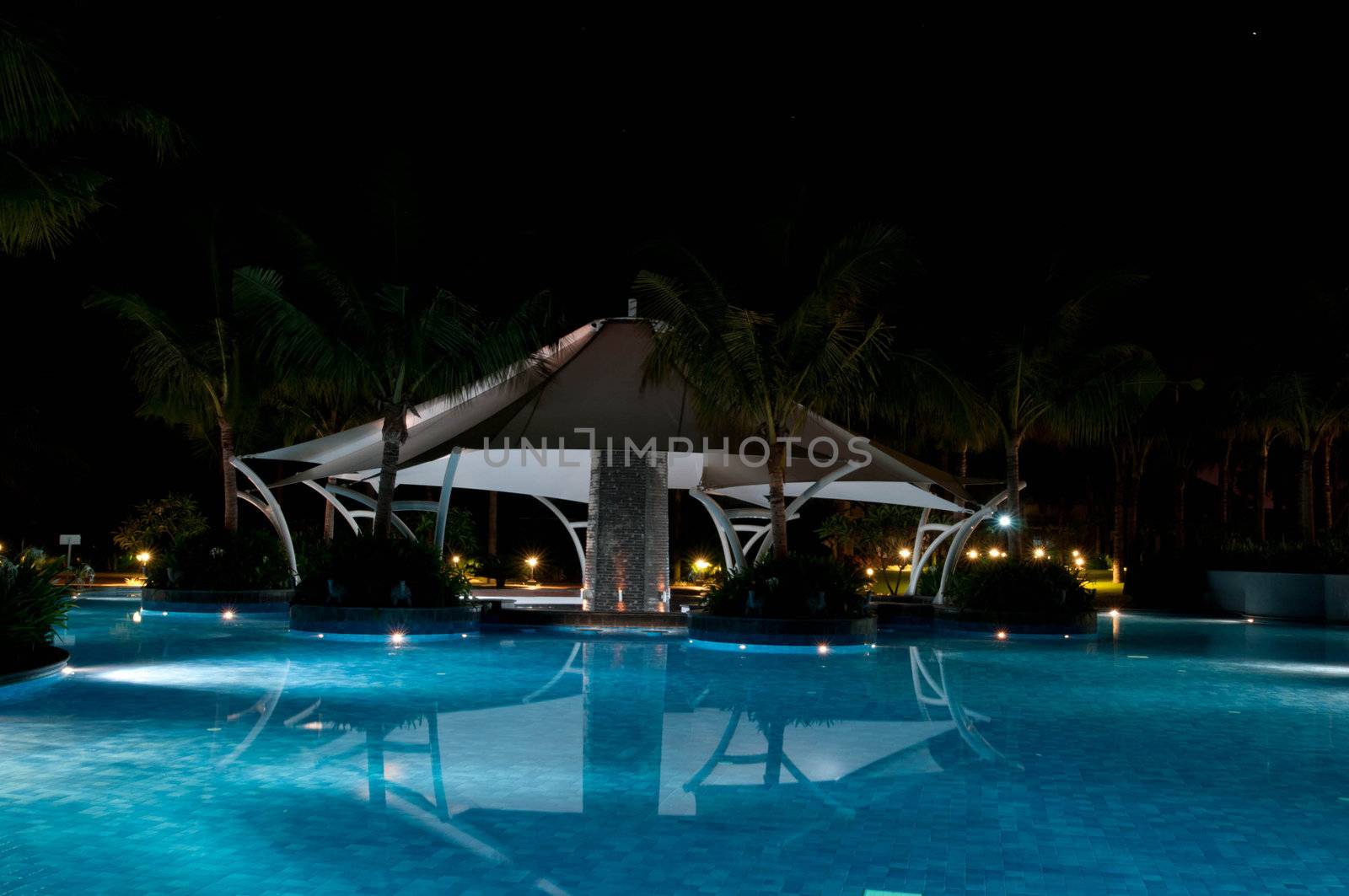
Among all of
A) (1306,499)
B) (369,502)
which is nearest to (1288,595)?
(1306,499)

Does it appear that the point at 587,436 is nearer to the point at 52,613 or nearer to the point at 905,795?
the point at 52,613

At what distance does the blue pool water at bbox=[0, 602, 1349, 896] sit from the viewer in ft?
18.8

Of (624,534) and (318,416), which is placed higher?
(318,416)

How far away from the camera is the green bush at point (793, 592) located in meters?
19.3

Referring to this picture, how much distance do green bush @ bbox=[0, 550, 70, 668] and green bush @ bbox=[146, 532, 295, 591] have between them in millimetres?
11892

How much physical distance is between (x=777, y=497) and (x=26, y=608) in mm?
10927

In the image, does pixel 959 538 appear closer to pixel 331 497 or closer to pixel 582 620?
pixel 582 620

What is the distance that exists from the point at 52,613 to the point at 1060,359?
1644 cm

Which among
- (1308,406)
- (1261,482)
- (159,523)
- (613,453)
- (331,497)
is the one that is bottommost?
(159,523)

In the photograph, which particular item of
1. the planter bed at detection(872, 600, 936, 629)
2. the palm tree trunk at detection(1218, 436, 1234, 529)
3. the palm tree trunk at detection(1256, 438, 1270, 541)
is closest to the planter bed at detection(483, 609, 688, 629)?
the planter bed at detection(872, 600, 936, 629)

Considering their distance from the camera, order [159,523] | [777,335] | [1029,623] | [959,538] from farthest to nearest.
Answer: [159,523]
[959,538]
[1029,623]
[777,335]

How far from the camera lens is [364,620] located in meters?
19.6

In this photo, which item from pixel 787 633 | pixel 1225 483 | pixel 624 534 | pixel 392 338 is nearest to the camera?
pixel 787 633

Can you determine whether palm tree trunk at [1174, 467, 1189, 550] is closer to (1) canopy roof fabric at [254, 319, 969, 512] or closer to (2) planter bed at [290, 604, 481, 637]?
(1) canopy roof fabric at [254, 319, 969, 512]
